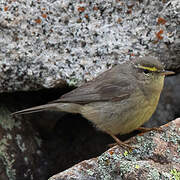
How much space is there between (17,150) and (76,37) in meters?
1.84

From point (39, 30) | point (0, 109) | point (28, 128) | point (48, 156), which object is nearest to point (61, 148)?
point (48, 156)

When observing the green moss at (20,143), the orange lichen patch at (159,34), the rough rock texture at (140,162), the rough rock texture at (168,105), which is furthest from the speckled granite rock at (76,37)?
the rough rock texture at (140,162)

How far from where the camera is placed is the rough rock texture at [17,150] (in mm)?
4486

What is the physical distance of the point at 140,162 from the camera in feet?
11.2

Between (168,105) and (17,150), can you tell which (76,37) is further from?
(168,105)

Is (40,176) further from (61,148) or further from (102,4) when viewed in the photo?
(102,4)

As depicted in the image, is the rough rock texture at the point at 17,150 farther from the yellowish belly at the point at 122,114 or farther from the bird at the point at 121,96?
the yellowish belly at the point at 122,114

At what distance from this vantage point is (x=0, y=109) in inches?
199

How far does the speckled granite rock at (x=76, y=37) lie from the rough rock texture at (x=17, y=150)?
0.60 metres

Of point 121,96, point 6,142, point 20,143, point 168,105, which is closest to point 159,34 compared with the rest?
point 121,96

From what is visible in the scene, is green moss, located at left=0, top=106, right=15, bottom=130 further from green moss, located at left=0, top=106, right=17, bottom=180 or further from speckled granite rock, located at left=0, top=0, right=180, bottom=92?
speckled granite rock, located at left=0, top=0, right=180, bottom=92

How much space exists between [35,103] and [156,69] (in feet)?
7.39

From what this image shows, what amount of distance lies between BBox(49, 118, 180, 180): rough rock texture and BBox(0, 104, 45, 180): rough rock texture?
1.41 m

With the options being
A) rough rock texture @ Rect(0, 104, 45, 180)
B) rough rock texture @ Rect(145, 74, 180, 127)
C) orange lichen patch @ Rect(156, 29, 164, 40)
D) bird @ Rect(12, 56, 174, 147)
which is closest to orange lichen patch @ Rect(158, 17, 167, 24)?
orange lichen patch @ Rect(156, 29, 164, 40)
